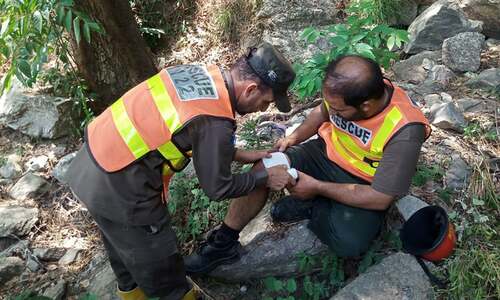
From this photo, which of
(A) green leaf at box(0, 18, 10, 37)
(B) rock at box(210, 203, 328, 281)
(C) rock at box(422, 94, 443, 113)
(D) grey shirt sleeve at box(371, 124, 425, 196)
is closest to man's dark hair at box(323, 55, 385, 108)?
(D) grey shirt sleeve at box(371, 124, 425, 196)

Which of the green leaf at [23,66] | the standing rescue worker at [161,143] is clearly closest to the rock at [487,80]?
the standing rescue worker at [161,143]

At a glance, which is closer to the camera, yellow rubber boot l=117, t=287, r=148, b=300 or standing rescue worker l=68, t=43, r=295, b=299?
standing rescue worker l=68, t=43, r=295, b=299

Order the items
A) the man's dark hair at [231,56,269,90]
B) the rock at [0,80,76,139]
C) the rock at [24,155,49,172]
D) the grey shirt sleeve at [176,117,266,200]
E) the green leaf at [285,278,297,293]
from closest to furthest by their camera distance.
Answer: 1. the grey shirt sleeve at [176,117,266,200]
2. the man's dark hair at [231,56,269,90]
3. the green leaf at [285,278,297,293]
4. the rock at [24,155,49,172]
5. the rock at [0,80,76,139]

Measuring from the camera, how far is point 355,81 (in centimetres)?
237

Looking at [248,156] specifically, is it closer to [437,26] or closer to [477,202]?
[477,202]

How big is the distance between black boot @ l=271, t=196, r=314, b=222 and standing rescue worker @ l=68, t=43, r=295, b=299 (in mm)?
558

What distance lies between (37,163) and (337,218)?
330 cm

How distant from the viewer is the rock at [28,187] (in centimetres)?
434

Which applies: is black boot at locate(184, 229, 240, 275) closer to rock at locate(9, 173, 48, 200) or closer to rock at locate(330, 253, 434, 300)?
rock at locate(330, 253, 434, 300)

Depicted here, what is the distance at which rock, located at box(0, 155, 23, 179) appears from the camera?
456 cm

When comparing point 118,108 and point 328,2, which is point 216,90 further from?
point 328,2

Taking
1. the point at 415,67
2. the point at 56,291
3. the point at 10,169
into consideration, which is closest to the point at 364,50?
the point at 415,67

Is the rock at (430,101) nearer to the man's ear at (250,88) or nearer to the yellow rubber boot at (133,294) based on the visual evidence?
the man's ear at (250,88)

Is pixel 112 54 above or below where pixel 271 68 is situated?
below
